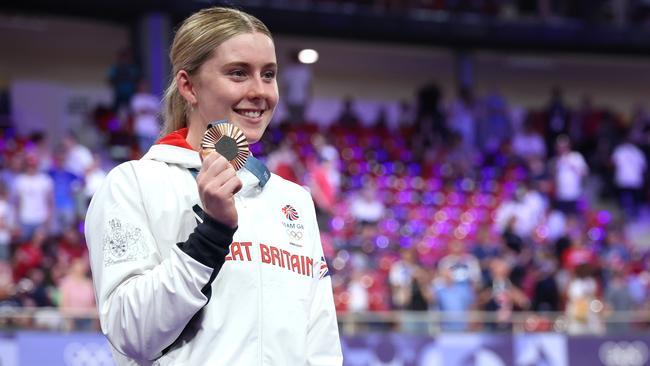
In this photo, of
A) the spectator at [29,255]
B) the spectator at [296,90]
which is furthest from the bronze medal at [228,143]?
the spectator at [296,90]

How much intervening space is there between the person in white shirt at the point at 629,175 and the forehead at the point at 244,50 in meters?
16.8

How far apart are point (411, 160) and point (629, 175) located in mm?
3698

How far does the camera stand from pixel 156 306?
7.14 feet

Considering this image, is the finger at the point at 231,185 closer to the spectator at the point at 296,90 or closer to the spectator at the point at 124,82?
the spectator at the point at 124,82

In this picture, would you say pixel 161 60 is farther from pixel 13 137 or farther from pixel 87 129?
pixel 13 137

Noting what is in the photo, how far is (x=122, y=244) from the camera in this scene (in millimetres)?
2312

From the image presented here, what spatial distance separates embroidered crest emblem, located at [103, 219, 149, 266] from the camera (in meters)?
2.30

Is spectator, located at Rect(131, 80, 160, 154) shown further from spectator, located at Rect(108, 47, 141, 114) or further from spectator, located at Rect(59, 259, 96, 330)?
spectator, located at Rect(59, 259, 96, 330)

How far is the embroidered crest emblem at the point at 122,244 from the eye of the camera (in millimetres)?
2303

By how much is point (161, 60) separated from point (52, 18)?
2.73 metres

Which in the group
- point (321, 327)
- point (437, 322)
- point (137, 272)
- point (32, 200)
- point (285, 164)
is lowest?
point (437, 322)

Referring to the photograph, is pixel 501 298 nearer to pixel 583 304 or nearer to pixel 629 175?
pixel 583 304

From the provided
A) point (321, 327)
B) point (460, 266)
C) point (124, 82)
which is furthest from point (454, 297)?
point (321, 327)

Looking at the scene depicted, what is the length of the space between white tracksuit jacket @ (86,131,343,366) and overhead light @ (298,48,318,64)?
1815 cm
